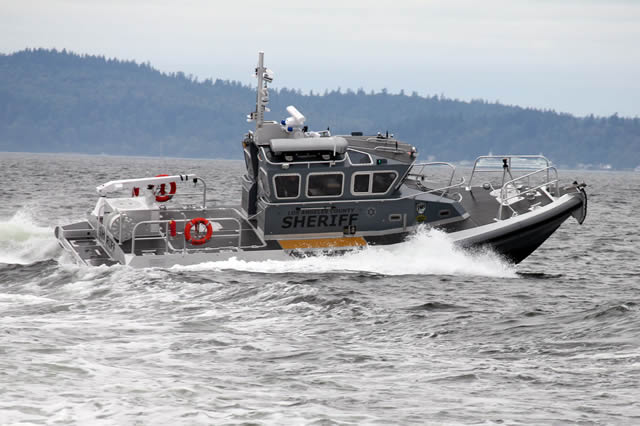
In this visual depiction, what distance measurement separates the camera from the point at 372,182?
62.8 ft

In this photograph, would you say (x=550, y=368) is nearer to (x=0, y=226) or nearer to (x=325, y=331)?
(x=325, y=331)

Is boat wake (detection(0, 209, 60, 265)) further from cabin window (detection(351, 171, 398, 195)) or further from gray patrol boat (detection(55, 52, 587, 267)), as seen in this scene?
cabin window (detection(351, 171, 398, 195))

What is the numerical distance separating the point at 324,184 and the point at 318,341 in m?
6.79

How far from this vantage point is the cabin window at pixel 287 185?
18.8 metres

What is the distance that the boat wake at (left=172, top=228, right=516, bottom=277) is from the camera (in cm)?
1830

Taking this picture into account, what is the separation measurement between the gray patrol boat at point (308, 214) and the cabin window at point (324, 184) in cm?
2

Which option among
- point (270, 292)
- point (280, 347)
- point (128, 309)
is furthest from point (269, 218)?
point (280, 347)

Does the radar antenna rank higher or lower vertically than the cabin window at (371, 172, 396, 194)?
higher

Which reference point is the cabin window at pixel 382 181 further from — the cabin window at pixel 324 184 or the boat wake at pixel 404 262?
the boat wake at pixel 404 262

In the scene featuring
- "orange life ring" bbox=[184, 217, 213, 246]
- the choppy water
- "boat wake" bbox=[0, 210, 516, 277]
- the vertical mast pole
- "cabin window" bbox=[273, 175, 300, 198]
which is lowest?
the choppy water

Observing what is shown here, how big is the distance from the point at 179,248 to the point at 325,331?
6136 millimetres

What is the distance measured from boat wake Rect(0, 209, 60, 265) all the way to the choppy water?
69mm

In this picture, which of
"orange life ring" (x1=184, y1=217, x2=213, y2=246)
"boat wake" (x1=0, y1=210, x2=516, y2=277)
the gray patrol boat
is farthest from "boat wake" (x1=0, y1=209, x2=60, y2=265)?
"orange life ring" (x1=184, y1=217, x2=213, y2=246)

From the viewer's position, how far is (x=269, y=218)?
1903 centimetres
